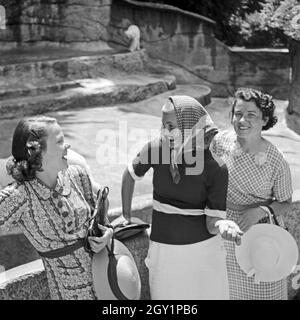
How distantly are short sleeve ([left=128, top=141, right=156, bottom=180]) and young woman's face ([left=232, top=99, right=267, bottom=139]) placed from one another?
489mm

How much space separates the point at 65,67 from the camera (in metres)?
9.06

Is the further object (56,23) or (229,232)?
(56,23)

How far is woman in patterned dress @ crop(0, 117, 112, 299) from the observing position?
2.25 m

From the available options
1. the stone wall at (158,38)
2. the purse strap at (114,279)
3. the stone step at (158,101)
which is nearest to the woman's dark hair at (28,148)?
the purse strap at (114,279)

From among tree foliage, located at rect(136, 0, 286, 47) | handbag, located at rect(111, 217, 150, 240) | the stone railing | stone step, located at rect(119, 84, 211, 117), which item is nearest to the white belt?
handbag, located at rect(111, 217, 150, 240)

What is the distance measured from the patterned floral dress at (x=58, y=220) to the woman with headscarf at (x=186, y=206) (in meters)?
0.34

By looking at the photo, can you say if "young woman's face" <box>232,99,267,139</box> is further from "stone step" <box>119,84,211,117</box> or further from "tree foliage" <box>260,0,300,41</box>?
"stone step" <box>119,84,211,117</box>

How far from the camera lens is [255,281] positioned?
9.54 ft

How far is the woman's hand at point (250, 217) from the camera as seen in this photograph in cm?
282

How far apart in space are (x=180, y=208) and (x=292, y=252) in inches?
23.9

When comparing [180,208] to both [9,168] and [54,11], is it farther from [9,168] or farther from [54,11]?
[54,11]

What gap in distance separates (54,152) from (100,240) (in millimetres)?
396

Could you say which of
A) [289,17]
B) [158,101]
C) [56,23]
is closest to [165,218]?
[289,17]

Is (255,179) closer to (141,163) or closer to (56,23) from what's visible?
(141,163)
